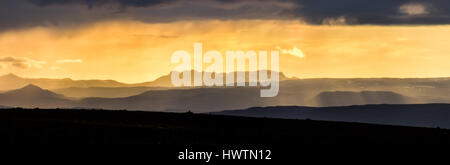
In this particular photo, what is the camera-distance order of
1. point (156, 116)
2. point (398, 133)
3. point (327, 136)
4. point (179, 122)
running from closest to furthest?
1. point (327, 136)
2. point (398, 133)
3. point (179, 122)
4. point (156, 116)

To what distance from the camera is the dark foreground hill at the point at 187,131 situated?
44.3 metres

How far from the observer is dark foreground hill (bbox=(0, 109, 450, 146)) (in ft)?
145

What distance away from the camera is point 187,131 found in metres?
50.6

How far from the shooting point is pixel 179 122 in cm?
5941
